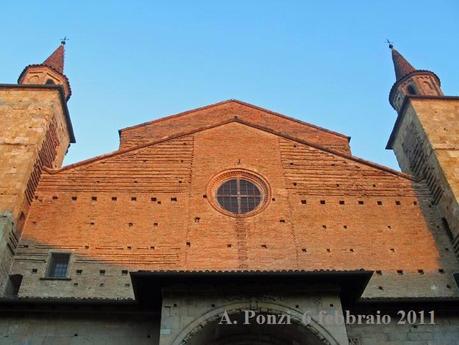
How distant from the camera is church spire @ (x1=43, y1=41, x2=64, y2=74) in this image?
1853cm

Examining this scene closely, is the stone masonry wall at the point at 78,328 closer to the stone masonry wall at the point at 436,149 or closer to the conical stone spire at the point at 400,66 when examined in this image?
the stone masonry wall at the point at 436,149

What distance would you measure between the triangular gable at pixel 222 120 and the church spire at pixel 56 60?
3.08m

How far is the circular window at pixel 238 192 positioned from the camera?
47.1ft

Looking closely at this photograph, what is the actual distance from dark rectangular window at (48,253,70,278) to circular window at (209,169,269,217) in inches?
155

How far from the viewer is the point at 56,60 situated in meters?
19.1

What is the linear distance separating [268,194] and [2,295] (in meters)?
6.97

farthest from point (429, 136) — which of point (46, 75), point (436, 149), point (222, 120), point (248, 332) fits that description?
point (46, 75)

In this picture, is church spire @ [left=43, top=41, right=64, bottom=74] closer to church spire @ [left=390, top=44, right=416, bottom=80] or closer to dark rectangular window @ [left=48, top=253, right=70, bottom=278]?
dark rectangular window @ [left=48, top=253, right=70, bottom=278]

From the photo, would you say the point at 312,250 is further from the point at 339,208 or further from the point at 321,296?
the point at 321,296

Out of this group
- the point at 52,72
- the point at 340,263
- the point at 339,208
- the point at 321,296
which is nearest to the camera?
the point at 321,296

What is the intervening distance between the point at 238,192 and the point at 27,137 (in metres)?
5.97

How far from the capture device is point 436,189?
14.8 metres

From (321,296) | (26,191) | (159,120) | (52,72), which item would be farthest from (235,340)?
(52,72)

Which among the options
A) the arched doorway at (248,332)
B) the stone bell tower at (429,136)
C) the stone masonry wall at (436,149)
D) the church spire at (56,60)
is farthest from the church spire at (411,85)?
the church spire at (56,60)
